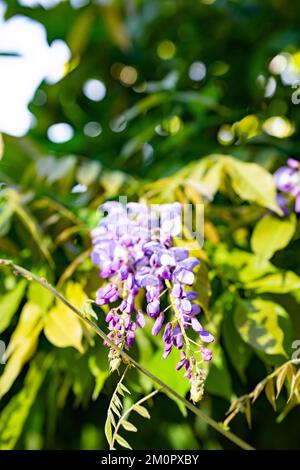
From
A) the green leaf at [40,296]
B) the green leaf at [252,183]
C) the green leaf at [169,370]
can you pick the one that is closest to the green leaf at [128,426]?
the green leaf at [169,370]

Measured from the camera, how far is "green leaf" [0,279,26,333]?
3.08 feet

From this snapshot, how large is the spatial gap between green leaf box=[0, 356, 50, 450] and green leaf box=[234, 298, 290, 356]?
1.01 ft

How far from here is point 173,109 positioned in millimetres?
1471

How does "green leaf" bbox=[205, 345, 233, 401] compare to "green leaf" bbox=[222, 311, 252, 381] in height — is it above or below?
below

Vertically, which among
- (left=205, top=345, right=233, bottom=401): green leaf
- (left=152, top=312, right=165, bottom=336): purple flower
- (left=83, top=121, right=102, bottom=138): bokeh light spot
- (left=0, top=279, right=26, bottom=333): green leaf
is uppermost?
(left=152, top=312, right=165, bottom=336): purple flower

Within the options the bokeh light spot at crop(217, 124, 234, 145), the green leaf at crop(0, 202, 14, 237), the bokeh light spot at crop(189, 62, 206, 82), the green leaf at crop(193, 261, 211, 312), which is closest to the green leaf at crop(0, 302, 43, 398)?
the green leaf at crop(0, 202, 14, 237)

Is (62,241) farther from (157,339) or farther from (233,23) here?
(233,23)

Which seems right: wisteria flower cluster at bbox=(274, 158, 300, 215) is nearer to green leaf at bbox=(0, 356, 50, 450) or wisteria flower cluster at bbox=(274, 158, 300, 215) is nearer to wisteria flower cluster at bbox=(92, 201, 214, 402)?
wisteria flower cluster at bbox=(92, 201, 214, 402)

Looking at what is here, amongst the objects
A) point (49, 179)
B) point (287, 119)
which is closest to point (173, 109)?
point (287, 119)

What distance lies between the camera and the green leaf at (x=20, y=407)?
100 centimetres

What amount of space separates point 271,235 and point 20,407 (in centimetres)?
44

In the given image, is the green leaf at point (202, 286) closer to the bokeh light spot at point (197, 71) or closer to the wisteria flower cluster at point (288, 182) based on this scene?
the wisteria flower cluster at point (288, 182)

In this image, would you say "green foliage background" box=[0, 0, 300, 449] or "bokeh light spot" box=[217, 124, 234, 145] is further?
"bokeh light spot" box=[217, 124, 234, 145]
